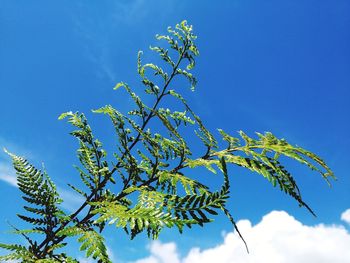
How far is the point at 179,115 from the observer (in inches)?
198

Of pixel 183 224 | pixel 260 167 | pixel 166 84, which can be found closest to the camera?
pixel 183 224

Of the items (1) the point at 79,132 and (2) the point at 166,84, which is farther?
(2) the point at 166,84

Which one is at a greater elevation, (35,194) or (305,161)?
(305,161)

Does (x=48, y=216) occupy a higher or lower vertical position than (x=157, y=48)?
lower

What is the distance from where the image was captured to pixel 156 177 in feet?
12.1

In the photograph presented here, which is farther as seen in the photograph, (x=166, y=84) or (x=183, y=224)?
(x=166, y=84)

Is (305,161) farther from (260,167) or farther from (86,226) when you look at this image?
(86,226)

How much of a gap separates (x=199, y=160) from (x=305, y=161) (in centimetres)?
92

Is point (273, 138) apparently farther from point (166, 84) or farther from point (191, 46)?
point (191, 46)

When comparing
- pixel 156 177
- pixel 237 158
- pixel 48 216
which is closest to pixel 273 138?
pixel 237 158

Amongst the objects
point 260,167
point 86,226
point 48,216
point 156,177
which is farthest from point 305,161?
point 48,216

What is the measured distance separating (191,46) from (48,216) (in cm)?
353

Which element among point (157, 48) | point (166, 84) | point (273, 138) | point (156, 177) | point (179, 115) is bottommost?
point (156, 177)

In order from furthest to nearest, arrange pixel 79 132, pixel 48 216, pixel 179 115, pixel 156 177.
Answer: pixel 179 115
pixel 79 132
pixel 156 177
pixel 48 216
